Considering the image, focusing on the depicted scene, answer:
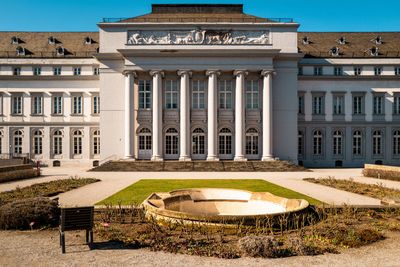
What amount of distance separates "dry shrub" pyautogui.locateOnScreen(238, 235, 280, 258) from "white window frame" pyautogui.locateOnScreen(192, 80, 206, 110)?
28.1m

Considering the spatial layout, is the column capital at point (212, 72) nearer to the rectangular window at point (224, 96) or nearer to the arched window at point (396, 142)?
the rectangular window at point (224, 96)

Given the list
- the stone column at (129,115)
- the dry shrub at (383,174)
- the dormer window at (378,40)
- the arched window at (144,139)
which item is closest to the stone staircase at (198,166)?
the stone column at (129,115)

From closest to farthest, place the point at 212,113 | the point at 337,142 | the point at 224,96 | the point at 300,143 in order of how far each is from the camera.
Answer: the point at 212,113 → the point at 224,96 → the point at 300,143 → the point at 337,142

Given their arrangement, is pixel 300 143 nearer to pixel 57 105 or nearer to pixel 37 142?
pixel 57 105

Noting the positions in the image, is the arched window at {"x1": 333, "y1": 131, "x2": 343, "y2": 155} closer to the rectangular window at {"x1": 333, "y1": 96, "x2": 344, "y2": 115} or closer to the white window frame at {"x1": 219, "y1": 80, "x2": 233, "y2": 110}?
the rectangular window at {"x1": 333, "y1": 96, "x2": 344, "y2": 115}

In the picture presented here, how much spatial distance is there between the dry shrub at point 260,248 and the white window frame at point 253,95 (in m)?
28.5

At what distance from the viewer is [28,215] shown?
8.55 metres

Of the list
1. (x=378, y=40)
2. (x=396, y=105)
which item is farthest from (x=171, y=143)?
(x=378, y=40)

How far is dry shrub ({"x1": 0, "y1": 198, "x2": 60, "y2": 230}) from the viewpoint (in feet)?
27.9

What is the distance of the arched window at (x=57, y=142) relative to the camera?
3803cm

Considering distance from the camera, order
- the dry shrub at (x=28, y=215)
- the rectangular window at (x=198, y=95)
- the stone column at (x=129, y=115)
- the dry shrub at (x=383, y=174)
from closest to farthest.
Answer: the dry shrub at (x=28, y=215) < the dry shrub at (x=383, y=174) < the stone column at (x=129, y=115) < the rectangular window at (x=198, y=95)

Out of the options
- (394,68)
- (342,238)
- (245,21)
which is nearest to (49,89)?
(245,21)

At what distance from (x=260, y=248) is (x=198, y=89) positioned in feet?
94.4

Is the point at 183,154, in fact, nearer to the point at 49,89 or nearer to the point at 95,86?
the point at 95,86
